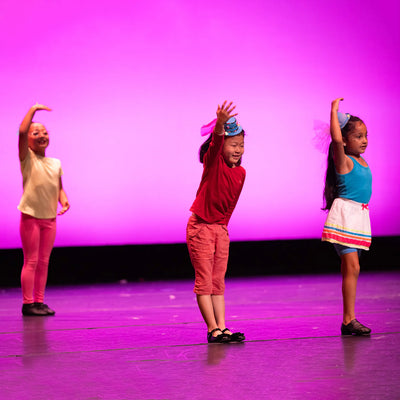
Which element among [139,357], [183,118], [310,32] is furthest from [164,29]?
[139,357]

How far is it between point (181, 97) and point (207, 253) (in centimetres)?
310

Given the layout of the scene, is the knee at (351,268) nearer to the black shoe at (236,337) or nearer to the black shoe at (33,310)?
the black shoe at (236,337)

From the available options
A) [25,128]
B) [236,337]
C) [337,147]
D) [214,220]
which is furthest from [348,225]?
[25,128]

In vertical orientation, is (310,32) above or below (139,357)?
above

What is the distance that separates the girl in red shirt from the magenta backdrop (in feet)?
9.27

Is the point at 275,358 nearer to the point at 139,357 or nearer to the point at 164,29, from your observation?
the point at 139,357

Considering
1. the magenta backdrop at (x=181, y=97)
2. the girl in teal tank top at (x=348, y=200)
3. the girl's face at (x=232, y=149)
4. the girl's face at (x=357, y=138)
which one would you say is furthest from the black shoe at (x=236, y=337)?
the magenta backdrop at (x=181, y=97)

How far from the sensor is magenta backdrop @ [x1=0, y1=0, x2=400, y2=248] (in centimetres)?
556

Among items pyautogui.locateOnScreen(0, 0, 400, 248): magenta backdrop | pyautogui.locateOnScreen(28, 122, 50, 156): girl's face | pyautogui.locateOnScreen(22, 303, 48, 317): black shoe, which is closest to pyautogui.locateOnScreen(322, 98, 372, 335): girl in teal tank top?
pyautogui.locateOnScreen(22, 303, 48, 317): black shoe

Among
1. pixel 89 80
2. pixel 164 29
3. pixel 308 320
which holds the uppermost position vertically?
pixel 164 29

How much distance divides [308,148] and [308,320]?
115 inches

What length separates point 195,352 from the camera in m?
2.55

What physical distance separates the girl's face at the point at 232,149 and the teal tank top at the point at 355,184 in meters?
0.44

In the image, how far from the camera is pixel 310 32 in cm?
605
